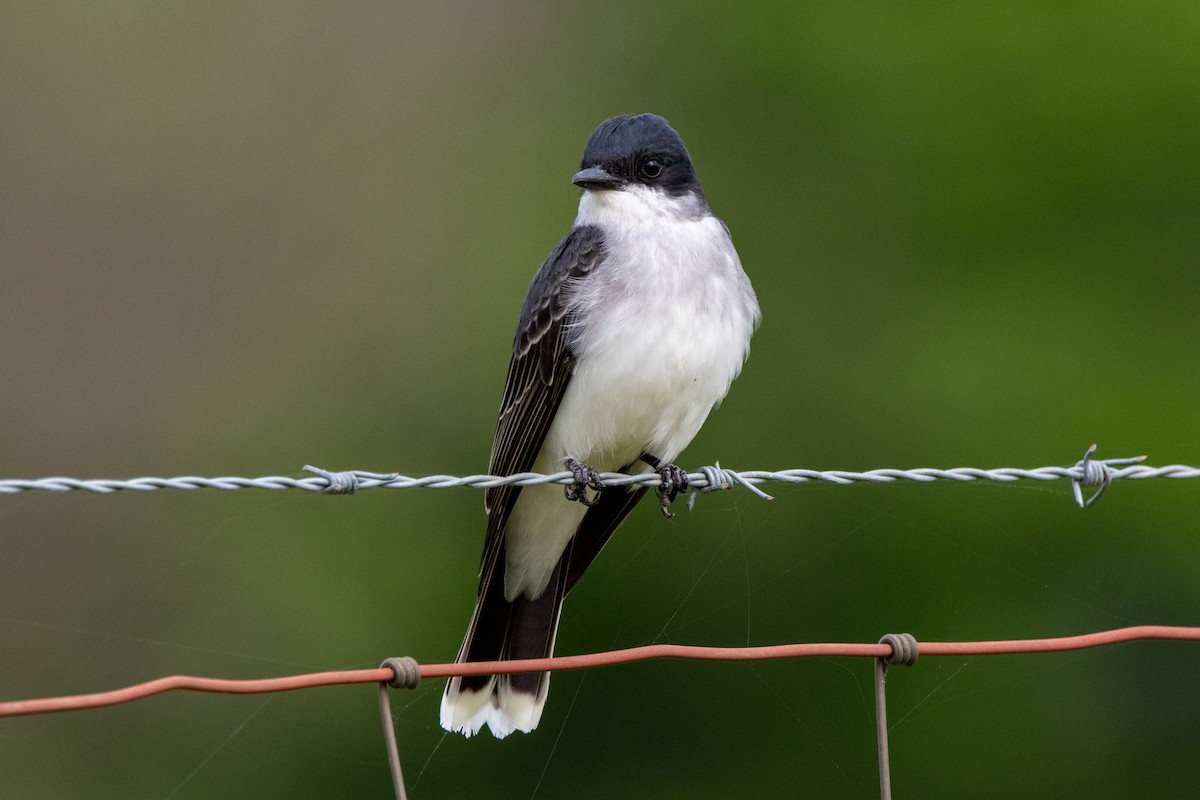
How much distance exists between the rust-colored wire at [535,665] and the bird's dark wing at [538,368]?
4.27 ft

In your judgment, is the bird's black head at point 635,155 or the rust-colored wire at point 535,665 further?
the bird's black head at point 635,155

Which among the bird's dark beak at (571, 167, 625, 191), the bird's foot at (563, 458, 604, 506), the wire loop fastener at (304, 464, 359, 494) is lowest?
the wire loop fastener at (304, 464, 359, 494)

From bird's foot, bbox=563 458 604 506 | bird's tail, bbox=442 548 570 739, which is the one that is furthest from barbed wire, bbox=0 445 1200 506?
bird's tail, bbox=442 548 570 739

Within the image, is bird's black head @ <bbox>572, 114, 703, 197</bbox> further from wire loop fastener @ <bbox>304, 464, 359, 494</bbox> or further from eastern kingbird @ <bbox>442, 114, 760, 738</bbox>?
wire loop fastener @ <bbox>304, 464, 359, 494</bbox>

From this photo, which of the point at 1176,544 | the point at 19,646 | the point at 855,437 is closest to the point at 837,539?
the point at 855,437

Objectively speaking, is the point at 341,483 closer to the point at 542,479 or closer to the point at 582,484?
the point at 542,479

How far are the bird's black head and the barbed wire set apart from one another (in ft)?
3.52

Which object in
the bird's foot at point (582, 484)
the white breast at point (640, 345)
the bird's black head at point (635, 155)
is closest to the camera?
the bird's foot at point (582, 484)

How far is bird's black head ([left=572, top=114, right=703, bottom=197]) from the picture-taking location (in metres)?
4.57

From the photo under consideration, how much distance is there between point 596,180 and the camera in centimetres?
449

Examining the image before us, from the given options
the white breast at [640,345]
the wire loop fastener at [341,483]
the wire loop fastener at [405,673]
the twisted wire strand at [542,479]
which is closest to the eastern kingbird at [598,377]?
the white breast at [640,345]

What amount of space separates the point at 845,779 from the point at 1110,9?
354 centimetres

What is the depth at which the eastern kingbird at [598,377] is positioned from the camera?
4.25 m

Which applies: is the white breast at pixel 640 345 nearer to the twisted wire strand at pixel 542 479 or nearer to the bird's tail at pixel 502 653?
the bird's tail at pixel 502 653
